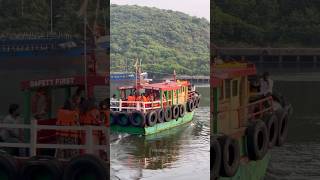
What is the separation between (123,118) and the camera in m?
10.1

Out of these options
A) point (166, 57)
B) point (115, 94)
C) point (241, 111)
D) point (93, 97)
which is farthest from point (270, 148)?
point (166, 57)

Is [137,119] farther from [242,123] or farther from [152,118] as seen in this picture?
[242,123]

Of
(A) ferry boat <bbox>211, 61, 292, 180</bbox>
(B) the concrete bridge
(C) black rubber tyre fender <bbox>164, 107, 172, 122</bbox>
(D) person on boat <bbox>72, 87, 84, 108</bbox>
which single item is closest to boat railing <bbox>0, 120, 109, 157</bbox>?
(D) person on boat <bbox>72, 87, 84, 108</bbox>

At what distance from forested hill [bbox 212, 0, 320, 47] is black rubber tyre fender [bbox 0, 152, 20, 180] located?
177cm

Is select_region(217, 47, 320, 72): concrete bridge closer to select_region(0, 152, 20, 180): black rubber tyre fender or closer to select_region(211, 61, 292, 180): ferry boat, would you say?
select_region(211, 61, 292, 180): ferry boat

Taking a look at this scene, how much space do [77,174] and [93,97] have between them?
573mm

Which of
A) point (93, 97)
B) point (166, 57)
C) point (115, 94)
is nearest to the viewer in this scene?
point (93, 97)

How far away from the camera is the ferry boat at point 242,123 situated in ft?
10.6

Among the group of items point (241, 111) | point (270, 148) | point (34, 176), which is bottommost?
point (34, 176)

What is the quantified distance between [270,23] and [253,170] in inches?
40.9

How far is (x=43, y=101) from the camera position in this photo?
357 cm

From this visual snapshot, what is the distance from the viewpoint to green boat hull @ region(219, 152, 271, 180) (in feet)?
10.7

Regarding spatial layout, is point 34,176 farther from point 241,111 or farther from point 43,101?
point 241,111

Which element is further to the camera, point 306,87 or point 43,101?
point 43,101
